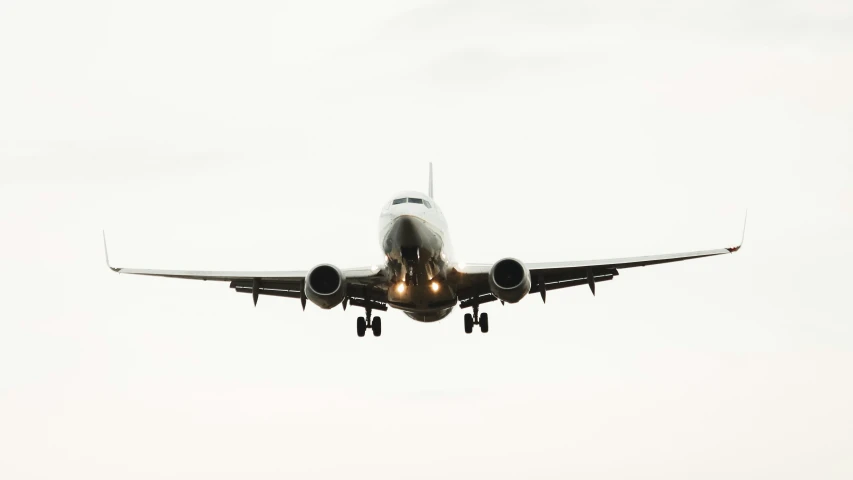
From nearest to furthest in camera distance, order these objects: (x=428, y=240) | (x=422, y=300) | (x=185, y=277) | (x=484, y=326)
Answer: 1. (x=428, y=240)
2. (x=422, y=300)
3. (x=185, y=277)
4. (x=484, y=326)

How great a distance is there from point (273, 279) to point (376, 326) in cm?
470

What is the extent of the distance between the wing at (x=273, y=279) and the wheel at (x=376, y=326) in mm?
1781

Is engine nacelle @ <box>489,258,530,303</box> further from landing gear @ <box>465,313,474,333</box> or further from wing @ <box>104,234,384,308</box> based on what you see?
landing gear @ <box>465,313,474,333</box>

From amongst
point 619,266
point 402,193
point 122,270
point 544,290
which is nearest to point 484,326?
point 544,290

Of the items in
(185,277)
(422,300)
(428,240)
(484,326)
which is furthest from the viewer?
(484,326)

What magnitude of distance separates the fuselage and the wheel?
3.81m

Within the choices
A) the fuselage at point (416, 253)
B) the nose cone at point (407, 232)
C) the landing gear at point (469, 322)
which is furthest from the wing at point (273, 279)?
the landing gear at point (469, 322)

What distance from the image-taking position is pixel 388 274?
3412 cm

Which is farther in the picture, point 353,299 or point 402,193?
point 353,299

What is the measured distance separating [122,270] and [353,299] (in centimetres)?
751

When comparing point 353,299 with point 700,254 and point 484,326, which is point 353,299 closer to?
point 484,326

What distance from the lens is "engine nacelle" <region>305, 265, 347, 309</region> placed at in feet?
104

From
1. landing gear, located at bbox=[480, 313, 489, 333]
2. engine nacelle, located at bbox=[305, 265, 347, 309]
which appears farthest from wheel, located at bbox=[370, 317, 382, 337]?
engine nacelle, located at bbox=[305, 265, 347, 309]

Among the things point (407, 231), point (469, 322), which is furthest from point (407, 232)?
point (469, 322)
